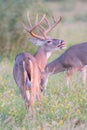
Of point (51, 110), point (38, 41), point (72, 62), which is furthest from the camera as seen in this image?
point (72, 62)

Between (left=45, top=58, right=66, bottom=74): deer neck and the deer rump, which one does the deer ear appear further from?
the deer rump

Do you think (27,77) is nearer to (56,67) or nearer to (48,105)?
(48,105)

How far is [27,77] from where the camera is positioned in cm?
794

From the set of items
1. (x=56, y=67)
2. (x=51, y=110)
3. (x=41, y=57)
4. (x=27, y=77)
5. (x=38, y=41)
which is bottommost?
(x=51, y=110)

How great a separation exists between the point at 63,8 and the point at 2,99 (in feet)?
78.9

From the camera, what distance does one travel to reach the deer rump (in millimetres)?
7914

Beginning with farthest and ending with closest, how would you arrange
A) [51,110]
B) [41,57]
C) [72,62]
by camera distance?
[72,62] < [41,57] < [51,110]

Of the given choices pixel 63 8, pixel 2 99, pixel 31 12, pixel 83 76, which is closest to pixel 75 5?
pixel 63 8

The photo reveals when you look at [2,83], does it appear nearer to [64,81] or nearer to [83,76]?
[64,81]

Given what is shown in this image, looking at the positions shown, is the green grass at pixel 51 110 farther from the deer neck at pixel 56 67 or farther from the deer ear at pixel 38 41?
the deer neck at pixel 56 67

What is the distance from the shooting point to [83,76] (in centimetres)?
1092

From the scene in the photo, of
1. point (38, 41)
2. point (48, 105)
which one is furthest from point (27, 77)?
point (38, 41)

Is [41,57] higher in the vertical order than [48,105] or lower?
higher

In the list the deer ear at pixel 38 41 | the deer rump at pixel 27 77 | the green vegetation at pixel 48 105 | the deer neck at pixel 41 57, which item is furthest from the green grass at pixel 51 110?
the deer ear at pixel 38 41
